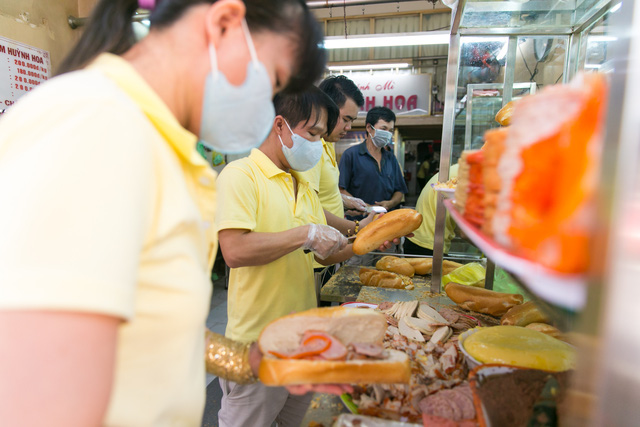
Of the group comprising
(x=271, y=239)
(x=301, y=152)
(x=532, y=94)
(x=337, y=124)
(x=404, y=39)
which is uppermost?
(x=404, y=39)

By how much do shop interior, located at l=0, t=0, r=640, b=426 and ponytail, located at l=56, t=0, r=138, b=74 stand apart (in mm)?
48

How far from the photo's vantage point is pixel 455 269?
3326 millimetres

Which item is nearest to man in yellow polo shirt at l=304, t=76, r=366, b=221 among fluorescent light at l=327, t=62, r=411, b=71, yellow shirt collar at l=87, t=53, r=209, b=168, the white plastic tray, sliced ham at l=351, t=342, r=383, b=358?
sliced ham at l=351, t=342, r=383, b=358

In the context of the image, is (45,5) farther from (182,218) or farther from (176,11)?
(182,218)

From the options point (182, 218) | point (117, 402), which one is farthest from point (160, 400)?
point (182, 218)

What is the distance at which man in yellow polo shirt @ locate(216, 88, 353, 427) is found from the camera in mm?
2021

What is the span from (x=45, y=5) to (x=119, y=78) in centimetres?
489

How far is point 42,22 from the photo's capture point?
4.19 metres

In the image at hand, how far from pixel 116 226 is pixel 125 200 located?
48 mm

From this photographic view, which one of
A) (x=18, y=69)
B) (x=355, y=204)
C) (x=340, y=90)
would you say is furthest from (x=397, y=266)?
(x=18, y=69)

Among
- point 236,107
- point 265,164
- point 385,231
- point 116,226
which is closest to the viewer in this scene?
point 116,226

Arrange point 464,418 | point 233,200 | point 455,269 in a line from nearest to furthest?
point 464,418
point 233,200
point 455,269

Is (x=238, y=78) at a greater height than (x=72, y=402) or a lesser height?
greater

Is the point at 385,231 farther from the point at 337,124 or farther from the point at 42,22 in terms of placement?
the point at 42,22
